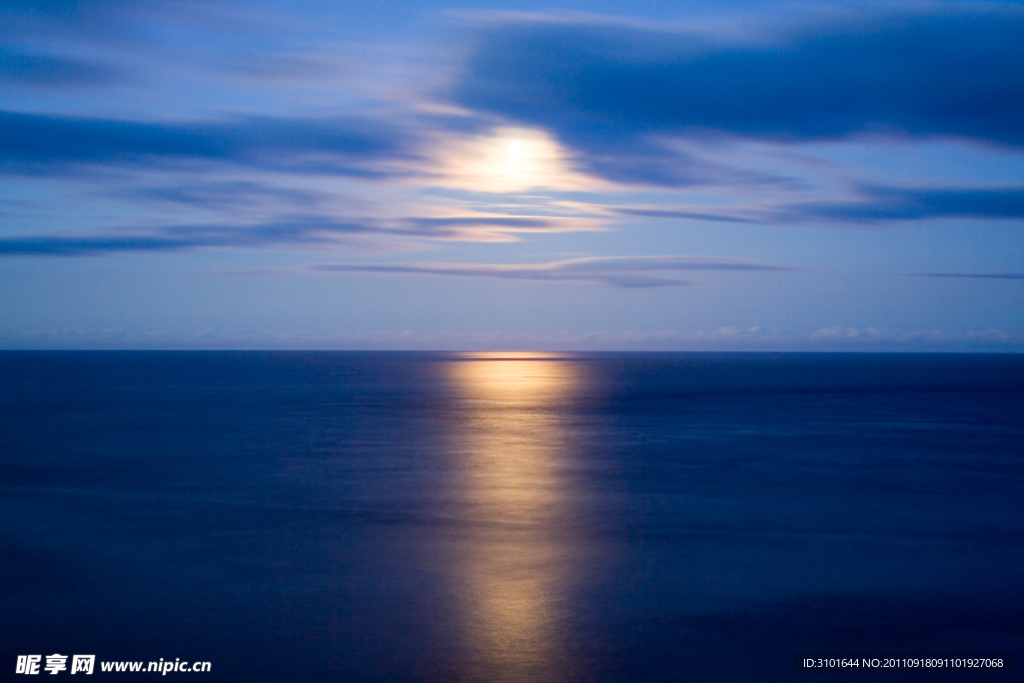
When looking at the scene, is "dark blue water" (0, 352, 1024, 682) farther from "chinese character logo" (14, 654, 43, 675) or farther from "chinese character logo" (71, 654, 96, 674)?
"chinese character logo" (71, 654, 96, 674)

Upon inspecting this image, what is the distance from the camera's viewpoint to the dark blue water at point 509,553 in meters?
12.8

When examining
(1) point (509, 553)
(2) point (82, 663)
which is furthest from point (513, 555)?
(2) point (82, 663)

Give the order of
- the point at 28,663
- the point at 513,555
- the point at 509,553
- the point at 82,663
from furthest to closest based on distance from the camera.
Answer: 1. the point at 509,553
2. the point at 513,555
3. the point at 82,663
4. the point at 28,663

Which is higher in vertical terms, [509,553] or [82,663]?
[509,553]

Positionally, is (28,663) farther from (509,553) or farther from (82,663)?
(509,553)

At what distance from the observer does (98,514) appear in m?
21.9

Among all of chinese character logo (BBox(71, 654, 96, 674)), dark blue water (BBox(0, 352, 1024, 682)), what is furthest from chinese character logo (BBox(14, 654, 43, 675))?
chinese character logo (BBox(71, 654, 96, 674))

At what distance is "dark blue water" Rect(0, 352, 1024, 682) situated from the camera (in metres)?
12.8

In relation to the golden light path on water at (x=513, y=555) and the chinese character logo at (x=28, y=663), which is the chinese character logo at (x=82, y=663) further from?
the golden light path on water at (x=513, y=555)

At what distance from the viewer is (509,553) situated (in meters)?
18.0

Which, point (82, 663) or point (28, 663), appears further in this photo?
point (82, 663)

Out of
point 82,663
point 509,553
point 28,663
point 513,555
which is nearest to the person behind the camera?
point 28,663

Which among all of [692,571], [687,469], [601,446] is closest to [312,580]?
[692,571]

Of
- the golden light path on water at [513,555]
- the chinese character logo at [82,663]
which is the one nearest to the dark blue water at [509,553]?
the golden light path on water at [513,555]
